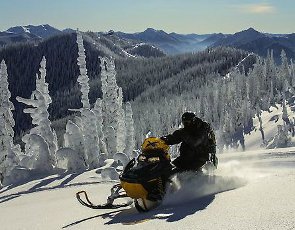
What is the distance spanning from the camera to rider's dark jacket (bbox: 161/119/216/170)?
27.5 feet

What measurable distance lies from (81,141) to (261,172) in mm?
18027

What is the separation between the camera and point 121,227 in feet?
21.0

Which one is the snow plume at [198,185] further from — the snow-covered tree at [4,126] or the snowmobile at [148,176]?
the snow-covered tree at [4,126]

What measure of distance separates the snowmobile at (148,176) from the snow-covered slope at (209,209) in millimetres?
226

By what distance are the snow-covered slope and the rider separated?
28 centimetres

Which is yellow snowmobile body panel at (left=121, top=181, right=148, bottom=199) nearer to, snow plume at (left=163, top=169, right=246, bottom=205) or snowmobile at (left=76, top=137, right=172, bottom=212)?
snowmobile at (left=76, top=137, right=172, bottom=212)

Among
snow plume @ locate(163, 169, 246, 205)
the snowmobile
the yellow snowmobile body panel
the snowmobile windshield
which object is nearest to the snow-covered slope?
snow plume @ locate(163, 169, 246, 205)

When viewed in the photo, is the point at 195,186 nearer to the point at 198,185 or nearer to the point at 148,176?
the point at 198,185

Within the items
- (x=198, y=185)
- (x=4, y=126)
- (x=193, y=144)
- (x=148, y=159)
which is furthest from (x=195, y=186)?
(x=4, y=126)

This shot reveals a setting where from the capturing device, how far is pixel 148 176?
301 inches

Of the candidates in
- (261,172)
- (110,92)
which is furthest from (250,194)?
(110,92)

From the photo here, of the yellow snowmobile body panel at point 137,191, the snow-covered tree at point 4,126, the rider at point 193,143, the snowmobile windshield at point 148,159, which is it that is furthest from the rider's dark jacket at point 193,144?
the snow-covered tree at point 4,126

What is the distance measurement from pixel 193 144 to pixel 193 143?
0.02 metres

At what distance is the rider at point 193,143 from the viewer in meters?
8.38
